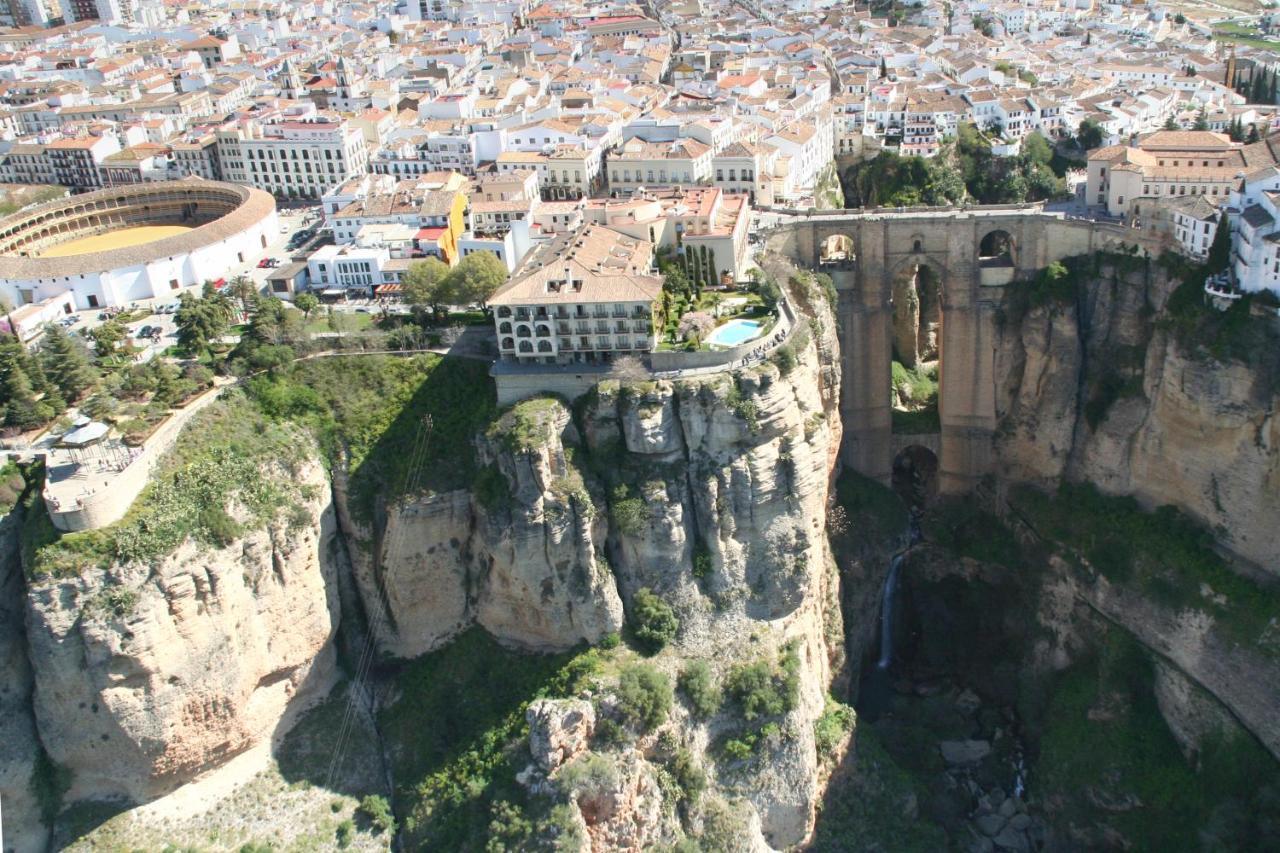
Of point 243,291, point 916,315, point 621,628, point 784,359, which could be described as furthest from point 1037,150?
point 243,291

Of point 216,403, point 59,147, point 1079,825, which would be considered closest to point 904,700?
point 1079,825

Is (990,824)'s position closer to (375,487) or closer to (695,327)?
(695,327)

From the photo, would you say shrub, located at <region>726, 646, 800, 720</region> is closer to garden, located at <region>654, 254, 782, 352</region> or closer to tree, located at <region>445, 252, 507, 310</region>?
garden, located at <region>654, 254, 782, 352</region>

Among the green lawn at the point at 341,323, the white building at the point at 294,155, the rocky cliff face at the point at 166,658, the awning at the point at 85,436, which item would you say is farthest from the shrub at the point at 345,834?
the white building at the point at 294,155

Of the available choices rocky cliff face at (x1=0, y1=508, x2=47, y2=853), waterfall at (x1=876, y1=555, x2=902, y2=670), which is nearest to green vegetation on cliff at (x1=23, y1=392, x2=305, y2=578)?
rocky cliff face at (x1=0, y1=508, x2=47, y2=853)

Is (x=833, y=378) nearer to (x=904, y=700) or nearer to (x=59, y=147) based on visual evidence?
(x=904, y=700)
